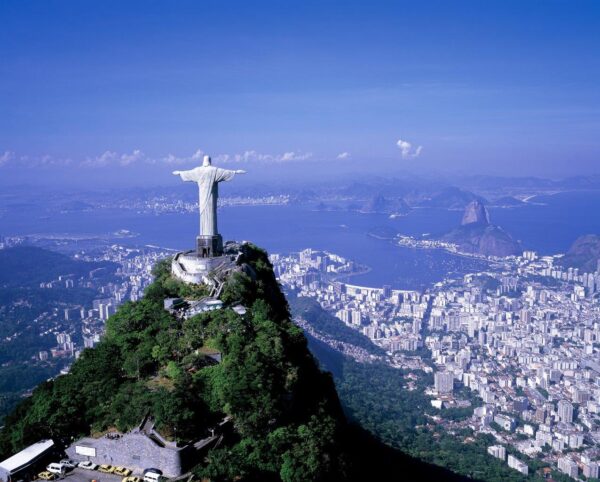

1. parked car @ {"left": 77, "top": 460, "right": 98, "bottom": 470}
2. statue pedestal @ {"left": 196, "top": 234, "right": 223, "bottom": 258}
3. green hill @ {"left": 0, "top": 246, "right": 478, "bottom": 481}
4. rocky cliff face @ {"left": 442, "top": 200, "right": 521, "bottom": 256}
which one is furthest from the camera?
rocky cliff face @ {"left": 442, "top": 200, "right": 521, "bottom": 256}

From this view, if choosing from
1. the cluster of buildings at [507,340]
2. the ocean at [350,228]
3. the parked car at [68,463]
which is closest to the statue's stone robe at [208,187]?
the parked car at [68,463]

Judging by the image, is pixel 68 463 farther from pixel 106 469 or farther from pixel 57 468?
pixel 106 469

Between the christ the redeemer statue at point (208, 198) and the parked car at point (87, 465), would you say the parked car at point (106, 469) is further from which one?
the christ the redeemer statue at point (208, 198)

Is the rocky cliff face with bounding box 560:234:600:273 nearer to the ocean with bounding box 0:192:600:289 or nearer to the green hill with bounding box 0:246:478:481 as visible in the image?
the ocean with bounding box 0:192:600:289

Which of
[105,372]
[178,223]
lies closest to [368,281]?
[178,223]

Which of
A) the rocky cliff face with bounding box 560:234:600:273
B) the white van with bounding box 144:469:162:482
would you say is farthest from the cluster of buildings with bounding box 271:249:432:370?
the white van with bounding box 144:469:162:482

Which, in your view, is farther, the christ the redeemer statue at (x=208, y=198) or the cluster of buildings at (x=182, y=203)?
the cluster of buildings at (x=182, y=203)

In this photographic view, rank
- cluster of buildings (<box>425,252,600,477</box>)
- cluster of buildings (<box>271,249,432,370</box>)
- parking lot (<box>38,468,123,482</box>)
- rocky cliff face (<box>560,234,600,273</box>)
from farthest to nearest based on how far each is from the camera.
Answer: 1. rocky cliff face (<box>560,234,600,273</box>)
2. cluster of buildings (<box>271,249,432,370</box>)
3. cluster of buildings (<box>425,252,600,477</box>)
4. parking lot (<box>38,468,123,482</box>)
